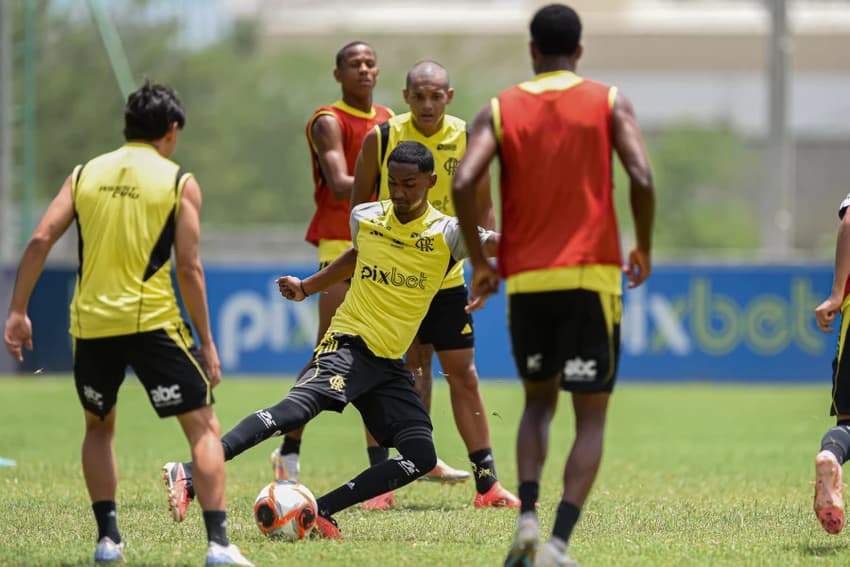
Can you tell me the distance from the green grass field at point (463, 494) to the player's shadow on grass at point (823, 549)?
0.04 ft

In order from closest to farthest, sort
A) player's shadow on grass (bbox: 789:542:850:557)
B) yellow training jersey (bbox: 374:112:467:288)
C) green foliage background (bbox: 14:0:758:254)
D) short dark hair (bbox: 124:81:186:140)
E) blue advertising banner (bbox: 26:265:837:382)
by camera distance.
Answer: short dark hair (bbox: 124:81:186:140) < player's shadow on grass (bbox: 789:542:850:557) < yellow training jersey (bbox: 374:112:467:288) < blue advertising banner (bbox: 26:265:837:382) < green foliage background (bbox: 14:0:758:254)

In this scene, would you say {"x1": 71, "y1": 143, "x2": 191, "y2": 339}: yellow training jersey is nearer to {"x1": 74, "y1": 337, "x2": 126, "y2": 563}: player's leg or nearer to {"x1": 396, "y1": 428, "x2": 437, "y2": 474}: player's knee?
{"x1": 74, "y1": 337, "x2": 126, "y2": 563}: player's leg

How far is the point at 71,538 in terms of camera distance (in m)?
7.56

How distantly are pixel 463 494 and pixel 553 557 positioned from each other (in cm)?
373

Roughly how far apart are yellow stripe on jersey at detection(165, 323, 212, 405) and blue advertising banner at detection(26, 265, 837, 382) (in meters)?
15.2

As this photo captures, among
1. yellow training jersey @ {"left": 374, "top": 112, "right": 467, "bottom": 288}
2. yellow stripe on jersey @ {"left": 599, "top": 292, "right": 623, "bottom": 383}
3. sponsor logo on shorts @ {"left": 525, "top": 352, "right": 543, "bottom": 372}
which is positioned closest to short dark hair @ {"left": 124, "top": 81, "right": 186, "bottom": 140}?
sponsor logo on shorts @ {"left": 525, "top": 352, "right": 543, "bottom": 372}

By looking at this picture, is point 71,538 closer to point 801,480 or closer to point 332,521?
point 332,521

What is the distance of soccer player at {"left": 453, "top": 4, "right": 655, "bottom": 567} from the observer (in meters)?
6.37

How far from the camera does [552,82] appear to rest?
6500 mm

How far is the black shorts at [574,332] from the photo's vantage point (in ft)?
21.0

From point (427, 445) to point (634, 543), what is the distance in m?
1.10

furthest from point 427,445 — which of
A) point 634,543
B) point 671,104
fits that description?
point 671,104

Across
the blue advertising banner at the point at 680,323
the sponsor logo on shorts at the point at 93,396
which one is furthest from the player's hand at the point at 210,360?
the blue advertising banner at the point at 680,323

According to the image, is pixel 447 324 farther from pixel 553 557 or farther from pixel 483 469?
pixel 553 557
